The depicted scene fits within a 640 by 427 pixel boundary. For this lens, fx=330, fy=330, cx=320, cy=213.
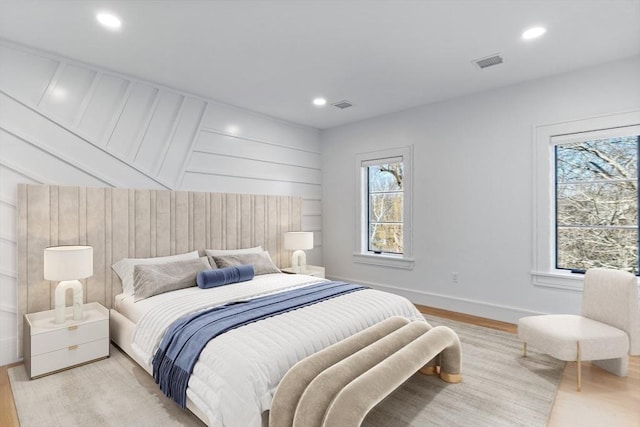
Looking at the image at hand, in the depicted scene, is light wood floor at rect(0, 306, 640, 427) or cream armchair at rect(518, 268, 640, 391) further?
cream armchair at rect(518, 268, 640, 391)

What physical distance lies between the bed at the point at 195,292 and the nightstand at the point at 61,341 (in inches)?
6.0

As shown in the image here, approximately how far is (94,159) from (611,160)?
17.0 feet

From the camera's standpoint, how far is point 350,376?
69.3 inches

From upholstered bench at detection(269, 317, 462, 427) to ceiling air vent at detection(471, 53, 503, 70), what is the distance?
2.53m

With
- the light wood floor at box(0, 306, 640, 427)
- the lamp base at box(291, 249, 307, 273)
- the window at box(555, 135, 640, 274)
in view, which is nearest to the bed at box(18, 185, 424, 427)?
the lamp base at box(291, 249, 307, 273)

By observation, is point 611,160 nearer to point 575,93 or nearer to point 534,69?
point 575,93

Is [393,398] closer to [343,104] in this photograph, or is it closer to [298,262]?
[298,262]

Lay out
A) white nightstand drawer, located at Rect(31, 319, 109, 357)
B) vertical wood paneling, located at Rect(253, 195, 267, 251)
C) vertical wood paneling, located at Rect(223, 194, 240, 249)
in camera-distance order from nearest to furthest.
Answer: white nightstand drawer, located at Rect(31, 319, 109, 357)
vertical wood paneling, located at Rect(223, 194, 240, 249)
vertical wood paneling, located at Rect(253, 195, 267, 251)

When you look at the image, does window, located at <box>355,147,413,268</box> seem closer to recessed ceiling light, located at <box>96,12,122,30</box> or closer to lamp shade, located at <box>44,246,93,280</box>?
recessed ceiling light, located at <box>96,12,122,30</box>

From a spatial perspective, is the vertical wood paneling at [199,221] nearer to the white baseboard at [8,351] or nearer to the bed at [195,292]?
the bed at [195,292]

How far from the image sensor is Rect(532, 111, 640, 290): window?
3.24 m

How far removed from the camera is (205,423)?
198 centimetres

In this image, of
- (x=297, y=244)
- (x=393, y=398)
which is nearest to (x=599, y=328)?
(x=393, y=398)

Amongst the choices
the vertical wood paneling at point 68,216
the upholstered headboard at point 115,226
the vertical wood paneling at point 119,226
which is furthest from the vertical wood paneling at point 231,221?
the vertical wood paneling at point 68,216
